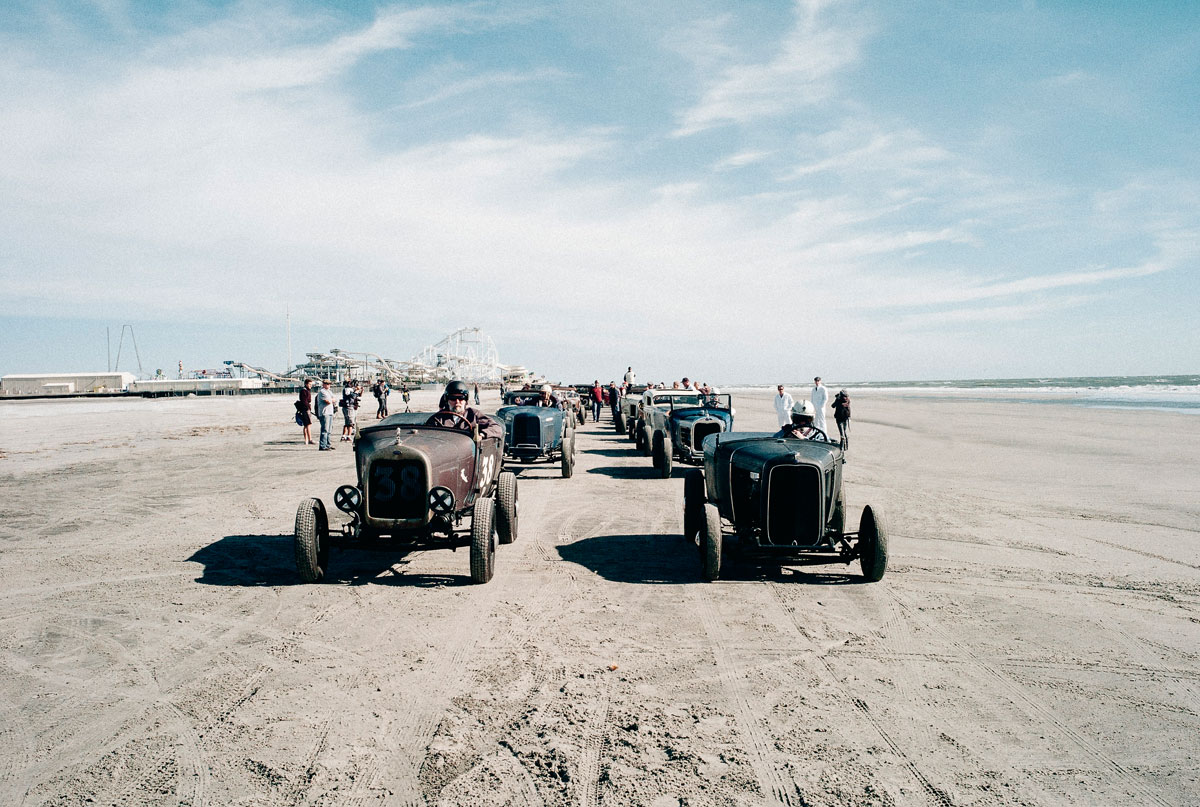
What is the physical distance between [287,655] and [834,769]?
3.65 metres

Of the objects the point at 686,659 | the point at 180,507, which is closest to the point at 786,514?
the point at 686,659

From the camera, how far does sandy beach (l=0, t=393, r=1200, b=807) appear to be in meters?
3.23

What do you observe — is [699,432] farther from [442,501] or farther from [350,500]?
[350,500]

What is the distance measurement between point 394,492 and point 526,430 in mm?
7589

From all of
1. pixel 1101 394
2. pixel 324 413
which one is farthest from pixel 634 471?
pixel 1101 394

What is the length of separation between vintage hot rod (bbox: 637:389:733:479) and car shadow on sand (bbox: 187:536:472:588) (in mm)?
6683

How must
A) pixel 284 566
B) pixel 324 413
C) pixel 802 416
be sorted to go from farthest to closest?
pixel 324 413 < pixel 802 416 < pixel 284 566

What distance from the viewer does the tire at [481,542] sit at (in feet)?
20.2

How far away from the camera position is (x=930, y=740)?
3576 mm

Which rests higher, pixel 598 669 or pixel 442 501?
pixel 442 501

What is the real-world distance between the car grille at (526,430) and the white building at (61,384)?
92822mm

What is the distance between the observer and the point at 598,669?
4426 mm

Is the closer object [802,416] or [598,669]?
[598,669]

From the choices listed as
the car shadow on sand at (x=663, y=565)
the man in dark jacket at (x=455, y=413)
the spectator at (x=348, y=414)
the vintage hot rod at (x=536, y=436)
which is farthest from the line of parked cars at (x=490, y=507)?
the spectator at (x=348, y=414)
